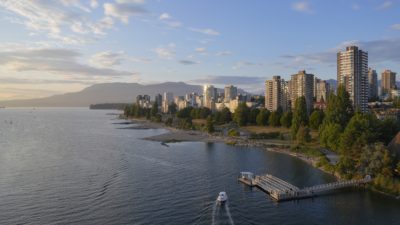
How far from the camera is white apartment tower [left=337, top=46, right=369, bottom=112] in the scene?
353ft

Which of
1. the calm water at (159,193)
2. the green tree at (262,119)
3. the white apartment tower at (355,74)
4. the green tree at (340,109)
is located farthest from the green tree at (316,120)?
the white apartment tower at (355,74)

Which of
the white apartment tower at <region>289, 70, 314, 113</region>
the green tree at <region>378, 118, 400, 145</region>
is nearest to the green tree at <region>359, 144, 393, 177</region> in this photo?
the green tree at <region>378, 118, 400, 145</region>

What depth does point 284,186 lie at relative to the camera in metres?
38.2

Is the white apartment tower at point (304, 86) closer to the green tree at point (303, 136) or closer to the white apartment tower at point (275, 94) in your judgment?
the white apartment tower at point (275, 94)

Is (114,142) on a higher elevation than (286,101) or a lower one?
lower

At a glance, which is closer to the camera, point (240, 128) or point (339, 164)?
point (339, 164)

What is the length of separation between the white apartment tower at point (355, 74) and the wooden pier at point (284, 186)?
7276cm

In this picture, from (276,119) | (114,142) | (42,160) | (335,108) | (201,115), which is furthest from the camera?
(201,115)

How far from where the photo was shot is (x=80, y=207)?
31984mm

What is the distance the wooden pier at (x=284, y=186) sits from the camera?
35.6m

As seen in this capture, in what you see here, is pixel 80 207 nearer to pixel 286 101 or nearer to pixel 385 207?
pixel 385 207

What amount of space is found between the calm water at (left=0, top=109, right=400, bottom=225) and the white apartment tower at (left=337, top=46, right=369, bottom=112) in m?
57.6

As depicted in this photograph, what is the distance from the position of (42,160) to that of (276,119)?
55.5m

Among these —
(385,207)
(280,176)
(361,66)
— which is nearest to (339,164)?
(280,176)
